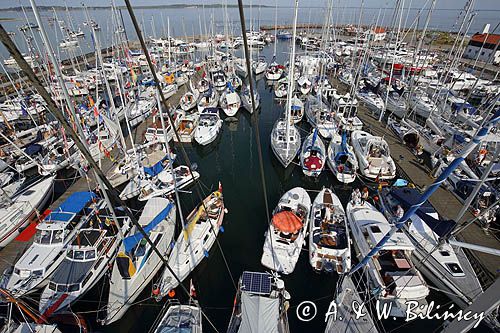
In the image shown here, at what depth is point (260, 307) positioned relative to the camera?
448 inches

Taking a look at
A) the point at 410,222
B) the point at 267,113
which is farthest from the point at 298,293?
the point at 267,113

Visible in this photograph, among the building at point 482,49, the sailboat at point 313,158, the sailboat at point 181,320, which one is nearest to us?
the sailboat at point 181,320

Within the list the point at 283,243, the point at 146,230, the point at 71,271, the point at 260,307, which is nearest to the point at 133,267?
the point at 146,230

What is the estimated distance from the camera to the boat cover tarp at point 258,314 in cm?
1075

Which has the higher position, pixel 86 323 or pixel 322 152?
pixel 322 152

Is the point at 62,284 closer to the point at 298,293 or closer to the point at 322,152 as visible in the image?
the point at 298,293

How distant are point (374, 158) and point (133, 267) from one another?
23055 millimetres

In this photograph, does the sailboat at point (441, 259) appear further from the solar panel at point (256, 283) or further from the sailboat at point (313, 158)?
the sailboat at point (313, 158)

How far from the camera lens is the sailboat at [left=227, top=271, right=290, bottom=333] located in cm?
1088

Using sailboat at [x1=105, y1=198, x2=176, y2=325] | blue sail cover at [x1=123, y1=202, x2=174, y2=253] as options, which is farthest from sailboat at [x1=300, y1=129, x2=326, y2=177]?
sailboat at [x1=105, y1=198, x2=176, y2=325]

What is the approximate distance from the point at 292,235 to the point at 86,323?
12.9 metres

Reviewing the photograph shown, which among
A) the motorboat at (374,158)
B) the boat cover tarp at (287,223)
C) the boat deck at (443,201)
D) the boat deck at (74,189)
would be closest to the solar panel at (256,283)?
the boat cover tarp at (287,223)

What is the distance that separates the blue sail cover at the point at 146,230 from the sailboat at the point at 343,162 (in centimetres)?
1594

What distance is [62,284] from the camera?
1399 cm
